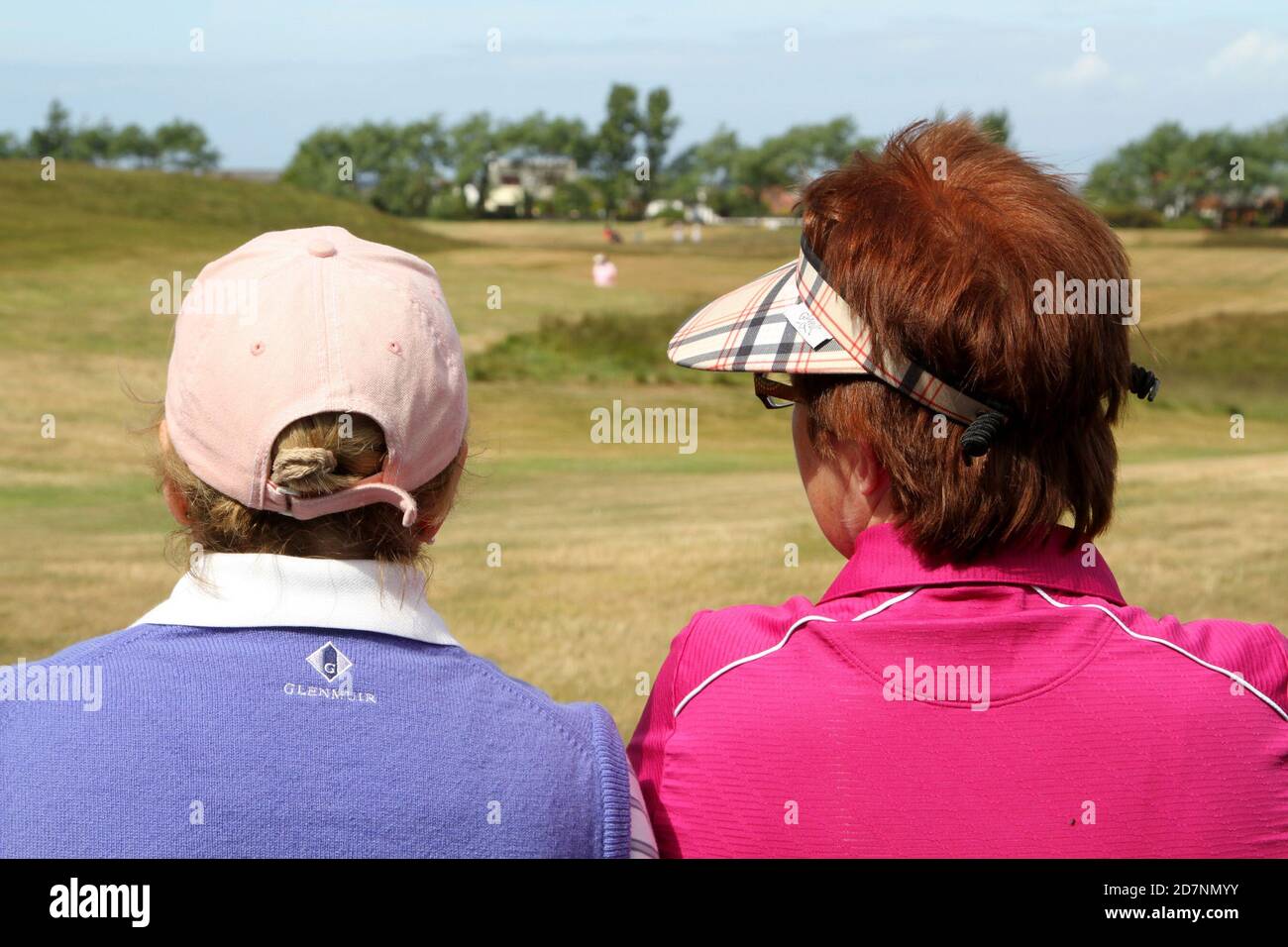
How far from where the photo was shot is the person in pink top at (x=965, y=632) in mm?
1731

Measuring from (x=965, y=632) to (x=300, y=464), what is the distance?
0.82 m

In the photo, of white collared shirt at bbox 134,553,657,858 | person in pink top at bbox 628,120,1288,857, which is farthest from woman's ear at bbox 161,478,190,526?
person in pink top at bbox 628,120,1288,857

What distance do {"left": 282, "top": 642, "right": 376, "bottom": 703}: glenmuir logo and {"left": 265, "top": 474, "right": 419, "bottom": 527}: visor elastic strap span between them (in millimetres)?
172

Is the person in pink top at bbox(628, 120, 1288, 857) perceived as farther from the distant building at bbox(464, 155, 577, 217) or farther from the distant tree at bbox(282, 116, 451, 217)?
the distant building at bbox(464, 155, 577, 217)

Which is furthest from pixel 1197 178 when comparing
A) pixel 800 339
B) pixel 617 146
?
pixel 800 339

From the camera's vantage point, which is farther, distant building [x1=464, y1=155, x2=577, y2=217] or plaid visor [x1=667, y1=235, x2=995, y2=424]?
distant building [x1=464, y1=155, x2=577, y2=217]

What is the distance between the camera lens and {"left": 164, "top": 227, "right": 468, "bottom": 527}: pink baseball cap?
1754mm

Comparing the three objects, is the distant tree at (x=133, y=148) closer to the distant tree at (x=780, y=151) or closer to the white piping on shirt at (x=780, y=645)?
the distant tree at (x=780, y=151)

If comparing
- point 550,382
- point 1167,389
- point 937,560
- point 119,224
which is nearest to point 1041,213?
point 937,560

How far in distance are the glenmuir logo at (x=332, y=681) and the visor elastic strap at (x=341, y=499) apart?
0.17m

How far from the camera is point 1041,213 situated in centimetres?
183

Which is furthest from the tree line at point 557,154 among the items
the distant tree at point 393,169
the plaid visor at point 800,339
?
the plaid visor at point 800,339

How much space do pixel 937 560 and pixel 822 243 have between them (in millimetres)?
450

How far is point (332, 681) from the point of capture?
66.8 inches
